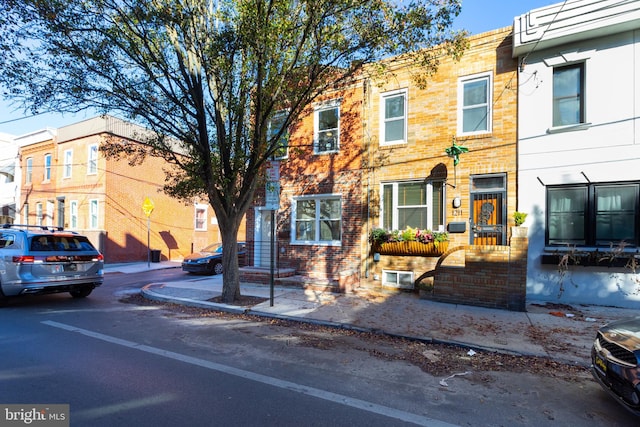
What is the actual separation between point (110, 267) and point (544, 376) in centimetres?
1856

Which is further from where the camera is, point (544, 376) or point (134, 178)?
point (134, 178)

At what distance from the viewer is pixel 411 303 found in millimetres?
8438

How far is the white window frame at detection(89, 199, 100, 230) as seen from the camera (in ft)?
60.3

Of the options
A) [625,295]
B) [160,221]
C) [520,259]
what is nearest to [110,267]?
[160,221]

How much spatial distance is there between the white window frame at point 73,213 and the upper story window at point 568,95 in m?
22.6

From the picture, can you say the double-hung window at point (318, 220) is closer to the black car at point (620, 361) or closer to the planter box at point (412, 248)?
the planter box at point (412, 248)

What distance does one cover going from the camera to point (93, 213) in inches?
731

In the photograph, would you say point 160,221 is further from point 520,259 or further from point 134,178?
point 520,259

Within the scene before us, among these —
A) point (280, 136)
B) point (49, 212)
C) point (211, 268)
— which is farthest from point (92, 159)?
point (280, 136)

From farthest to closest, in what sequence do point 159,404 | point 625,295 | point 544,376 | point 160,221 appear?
point 160,221 < point 625,295 < point 544,376 < point 159,404

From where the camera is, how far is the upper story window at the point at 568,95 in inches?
333

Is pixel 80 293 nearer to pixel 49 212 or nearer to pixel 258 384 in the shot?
pixel 258 384

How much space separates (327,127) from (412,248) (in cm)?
496

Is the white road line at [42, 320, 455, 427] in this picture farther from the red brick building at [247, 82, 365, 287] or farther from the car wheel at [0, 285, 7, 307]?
the red brick building at [247, 82, 365, 287]
